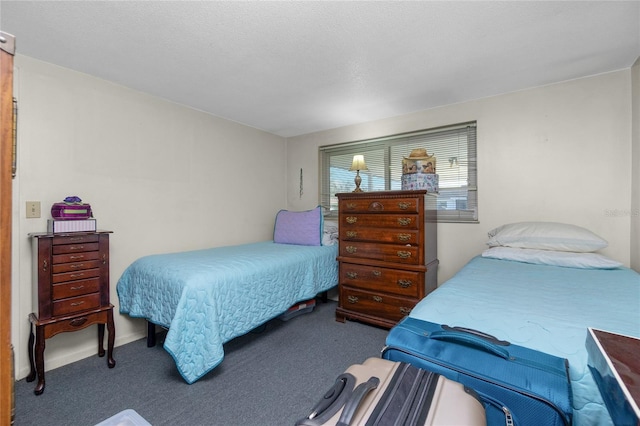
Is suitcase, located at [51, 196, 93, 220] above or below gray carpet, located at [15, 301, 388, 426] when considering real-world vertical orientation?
above

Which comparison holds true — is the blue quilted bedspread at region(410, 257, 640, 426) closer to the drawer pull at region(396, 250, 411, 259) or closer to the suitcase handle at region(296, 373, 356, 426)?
the suitcase handle at region(296, 373, 356, 426)

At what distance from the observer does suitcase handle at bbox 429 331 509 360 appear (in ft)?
2.85

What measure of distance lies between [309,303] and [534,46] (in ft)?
9.30

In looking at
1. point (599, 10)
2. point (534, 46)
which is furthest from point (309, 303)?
point (599, 10)

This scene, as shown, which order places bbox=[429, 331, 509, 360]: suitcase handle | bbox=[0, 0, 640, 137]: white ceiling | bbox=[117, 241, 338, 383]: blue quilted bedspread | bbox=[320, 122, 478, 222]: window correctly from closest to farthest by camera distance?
bbox=[429, 331, 509, 360]: suitcase handle
bbox=[0, 0, 640, 137]: white ceiling
bbox=[117, 241, 338, 383]: blue quilted bedspread
bbox=[320, 122, 478, 222]: window

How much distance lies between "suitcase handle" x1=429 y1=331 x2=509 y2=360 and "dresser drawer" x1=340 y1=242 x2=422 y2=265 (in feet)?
4.82

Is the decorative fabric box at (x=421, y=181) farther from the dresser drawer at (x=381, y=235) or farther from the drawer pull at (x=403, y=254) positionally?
the drawer pull at (x=403, y=254)

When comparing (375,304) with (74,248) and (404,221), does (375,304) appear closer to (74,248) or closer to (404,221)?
(404,221)

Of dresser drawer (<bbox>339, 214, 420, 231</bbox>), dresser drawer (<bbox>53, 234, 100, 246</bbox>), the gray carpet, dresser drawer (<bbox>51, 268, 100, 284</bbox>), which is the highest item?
dresser drawer (<bbox>339, 214, 420, 231</bbox>)

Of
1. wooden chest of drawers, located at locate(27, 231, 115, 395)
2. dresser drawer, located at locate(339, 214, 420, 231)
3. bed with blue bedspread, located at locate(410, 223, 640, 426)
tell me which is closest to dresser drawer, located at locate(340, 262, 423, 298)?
dresser drawer, located at locate(339, 214, 420, 231)

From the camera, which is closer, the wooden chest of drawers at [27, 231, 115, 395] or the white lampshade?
the wooden chest of drawers at [27, 231, 115, 395]

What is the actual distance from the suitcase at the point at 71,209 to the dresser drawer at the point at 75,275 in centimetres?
39

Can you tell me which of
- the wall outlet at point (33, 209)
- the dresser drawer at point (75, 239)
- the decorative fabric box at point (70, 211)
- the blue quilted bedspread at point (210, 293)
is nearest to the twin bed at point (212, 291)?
the blue quilted bedspread at point (210, 293)

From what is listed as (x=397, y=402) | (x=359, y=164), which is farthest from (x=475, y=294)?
(x=359, y=164)
